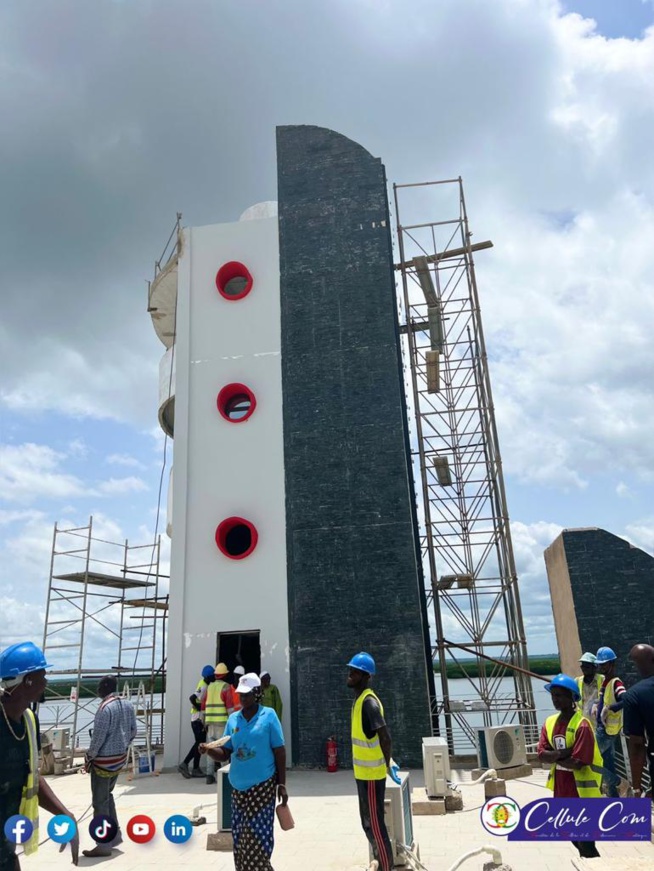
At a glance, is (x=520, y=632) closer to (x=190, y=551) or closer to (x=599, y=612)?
(x=599, y=612)

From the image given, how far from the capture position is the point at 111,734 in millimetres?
7062

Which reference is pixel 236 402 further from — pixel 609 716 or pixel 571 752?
pixel 571 752

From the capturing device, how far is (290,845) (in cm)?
695

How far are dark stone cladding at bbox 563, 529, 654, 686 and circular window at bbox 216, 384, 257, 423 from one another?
23.6 feet

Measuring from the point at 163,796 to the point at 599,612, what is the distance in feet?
25.8

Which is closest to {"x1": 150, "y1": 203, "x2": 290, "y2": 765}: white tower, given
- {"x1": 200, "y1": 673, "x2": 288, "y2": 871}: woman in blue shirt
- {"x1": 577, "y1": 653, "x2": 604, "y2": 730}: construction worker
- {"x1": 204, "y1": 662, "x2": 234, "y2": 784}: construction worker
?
{"x1": 204, "y1": 662, "x2": 234, "y2": 784}: construction worker

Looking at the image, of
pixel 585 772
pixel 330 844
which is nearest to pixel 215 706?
pixel 330 844

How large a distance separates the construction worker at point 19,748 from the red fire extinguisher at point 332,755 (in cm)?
907

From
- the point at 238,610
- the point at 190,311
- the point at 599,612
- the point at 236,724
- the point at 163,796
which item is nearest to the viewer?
the point at 236,724

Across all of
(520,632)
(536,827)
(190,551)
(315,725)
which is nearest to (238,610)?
(190,551)

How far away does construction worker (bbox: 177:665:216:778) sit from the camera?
11797 mm

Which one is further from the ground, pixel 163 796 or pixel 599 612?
pixel 599 612

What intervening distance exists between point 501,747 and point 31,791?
8179mm

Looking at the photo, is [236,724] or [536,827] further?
[236,724]
